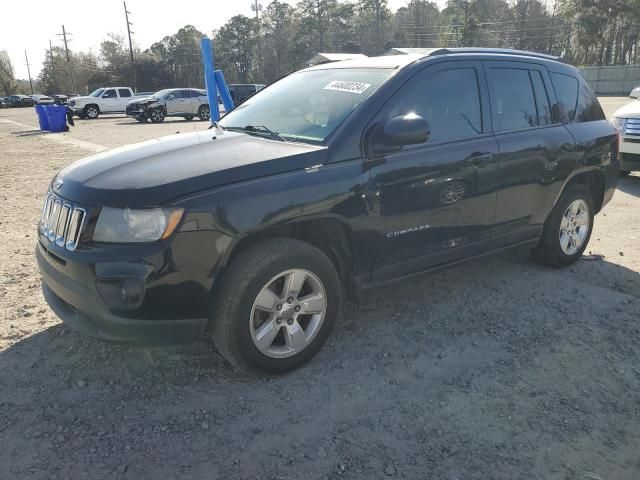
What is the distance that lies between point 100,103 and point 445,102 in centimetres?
3074

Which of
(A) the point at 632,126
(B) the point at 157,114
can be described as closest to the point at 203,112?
(B) the point at 157,114

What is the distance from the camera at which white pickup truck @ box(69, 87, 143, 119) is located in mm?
29500

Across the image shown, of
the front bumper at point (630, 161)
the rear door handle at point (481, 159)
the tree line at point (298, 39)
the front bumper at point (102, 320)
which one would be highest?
the tree line at point (298, 39)

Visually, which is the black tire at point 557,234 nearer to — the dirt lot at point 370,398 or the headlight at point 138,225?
the dirt lot at point 370,398

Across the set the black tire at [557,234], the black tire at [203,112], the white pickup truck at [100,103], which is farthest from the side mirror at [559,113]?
the white pickup truck at [100,103]

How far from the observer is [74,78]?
244 feet

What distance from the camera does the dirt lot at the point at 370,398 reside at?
2.39 m

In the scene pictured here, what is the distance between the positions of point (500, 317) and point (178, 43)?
84.1 metres

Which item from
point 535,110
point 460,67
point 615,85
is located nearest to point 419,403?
point 460,67

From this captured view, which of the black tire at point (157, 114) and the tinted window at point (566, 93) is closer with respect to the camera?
the tinted window at point (566, 93)

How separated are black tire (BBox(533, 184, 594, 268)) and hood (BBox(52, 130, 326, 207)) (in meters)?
2.55

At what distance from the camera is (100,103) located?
30156 millimetres

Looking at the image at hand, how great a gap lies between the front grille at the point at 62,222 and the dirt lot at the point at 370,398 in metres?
0.84

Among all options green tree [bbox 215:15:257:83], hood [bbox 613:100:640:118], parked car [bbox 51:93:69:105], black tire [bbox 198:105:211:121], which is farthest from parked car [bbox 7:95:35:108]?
hood [bbox 613:100:640:118]
